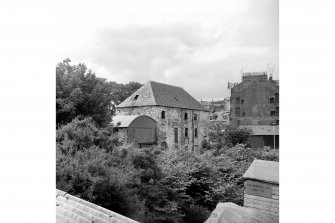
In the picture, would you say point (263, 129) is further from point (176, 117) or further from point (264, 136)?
point (176, 117)

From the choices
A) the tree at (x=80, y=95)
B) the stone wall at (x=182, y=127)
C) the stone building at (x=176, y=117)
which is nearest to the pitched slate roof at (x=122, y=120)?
the tree at (x=80, y=95)

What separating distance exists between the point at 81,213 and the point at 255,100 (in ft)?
4.31

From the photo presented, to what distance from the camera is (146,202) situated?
316 centimetres

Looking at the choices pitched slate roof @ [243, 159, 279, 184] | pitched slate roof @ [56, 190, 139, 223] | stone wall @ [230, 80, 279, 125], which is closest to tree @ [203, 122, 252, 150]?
stone wall @ [230, 80, 279, 125]

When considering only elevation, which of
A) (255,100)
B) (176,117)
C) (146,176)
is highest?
(255,100)

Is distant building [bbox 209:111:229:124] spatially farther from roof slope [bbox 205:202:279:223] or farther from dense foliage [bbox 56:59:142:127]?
dense foliage [bbox 56:59:142:127]

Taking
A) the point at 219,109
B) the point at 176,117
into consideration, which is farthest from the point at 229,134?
the point at 176,117

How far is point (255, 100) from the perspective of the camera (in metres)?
1.77

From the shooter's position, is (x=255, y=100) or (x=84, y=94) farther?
(x=84, y=94)
